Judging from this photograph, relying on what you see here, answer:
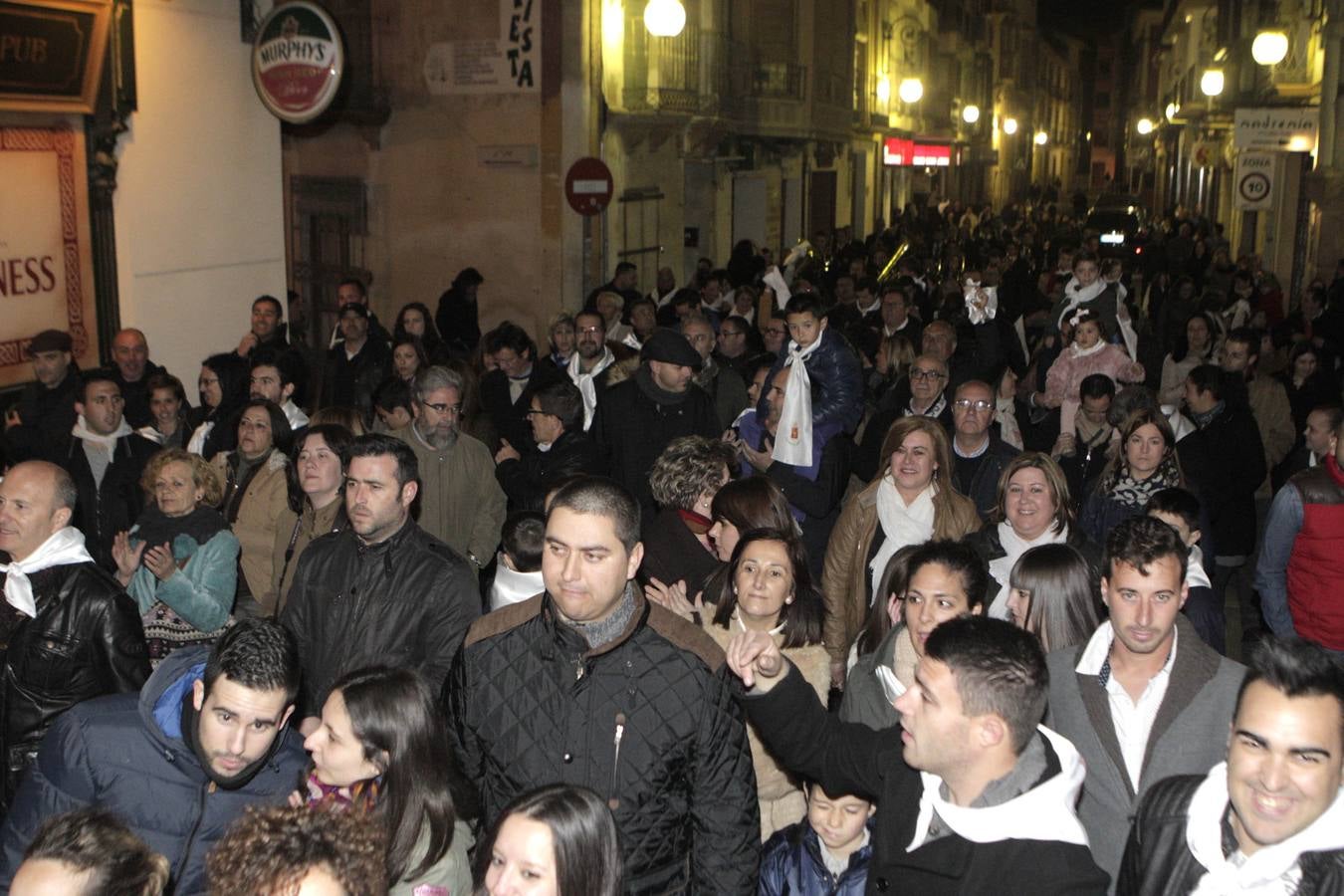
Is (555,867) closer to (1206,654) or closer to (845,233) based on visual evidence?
(1206,654)

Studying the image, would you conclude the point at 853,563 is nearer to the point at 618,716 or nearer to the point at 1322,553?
the point at 1322,553

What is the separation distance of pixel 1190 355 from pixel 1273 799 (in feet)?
31.3

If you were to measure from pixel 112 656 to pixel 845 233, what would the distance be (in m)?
25.6

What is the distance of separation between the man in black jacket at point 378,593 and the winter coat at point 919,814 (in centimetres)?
158

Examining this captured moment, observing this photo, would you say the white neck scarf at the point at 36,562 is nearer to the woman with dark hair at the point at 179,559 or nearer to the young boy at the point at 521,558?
the woman with dark hair at the point at 179,559

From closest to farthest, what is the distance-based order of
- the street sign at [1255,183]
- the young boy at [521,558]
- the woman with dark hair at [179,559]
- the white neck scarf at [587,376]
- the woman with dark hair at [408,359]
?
the young boy at [521,558] < the woman with dark hair at [179,559] < the woman with dark hair at [408,359] < the white neck scarf at [587,376] < the street sign at [1255,183]

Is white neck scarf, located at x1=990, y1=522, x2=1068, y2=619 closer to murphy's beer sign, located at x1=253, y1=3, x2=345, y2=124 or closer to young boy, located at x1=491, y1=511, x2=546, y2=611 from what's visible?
young boy, located at x1=491, y1=511, x2=546, y2=611

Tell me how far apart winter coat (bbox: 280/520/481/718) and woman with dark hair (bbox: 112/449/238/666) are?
0.76m

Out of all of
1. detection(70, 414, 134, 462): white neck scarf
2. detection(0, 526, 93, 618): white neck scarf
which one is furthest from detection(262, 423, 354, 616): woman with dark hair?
detection(70, 414, 134, 462): white neck scarf

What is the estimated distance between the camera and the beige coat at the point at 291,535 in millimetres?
6211

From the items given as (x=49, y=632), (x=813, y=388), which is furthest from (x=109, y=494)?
(x=813, y=388)

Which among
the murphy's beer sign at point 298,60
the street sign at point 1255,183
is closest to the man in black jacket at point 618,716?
the murphy's beer sign at point 298,60

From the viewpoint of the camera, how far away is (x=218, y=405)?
337 inches

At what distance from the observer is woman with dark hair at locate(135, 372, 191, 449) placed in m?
Answer: 8.22
